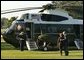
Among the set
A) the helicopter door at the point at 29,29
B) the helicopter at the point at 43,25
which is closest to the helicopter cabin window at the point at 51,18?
the helicopter at the point at 43,25

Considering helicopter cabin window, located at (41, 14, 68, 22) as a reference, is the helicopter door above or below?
below

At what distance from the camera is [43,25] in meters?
29.6

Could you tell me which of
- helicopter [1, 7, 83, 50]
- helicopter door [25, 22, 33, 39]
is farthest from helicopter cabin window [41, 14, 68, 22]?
helicopter door [25, 22, 33, 39]

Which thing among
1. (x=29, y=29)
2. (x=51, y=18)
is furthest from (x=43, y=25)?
(x=29, y=29)

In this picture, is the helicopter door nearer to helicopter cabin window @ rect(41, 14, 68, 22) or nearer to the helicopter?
the helicopter

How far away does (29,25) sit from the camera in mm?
29328

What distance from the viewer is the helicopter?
2908cm

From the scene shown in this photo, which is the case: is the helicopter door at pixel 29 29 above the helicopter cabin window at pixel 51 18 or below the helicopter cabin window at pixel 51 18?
below

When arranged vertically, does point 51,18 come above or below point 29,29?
above

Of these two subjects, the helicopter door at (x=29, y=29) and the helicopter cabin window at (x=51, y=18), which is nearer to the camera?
the helicopter door at (x=29, y=29)

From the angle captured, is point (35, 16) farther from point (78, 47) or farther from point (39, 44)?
point (78, 47)

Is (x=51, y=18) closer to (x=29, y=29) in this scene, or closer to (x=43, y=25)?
(x=43, y=25)

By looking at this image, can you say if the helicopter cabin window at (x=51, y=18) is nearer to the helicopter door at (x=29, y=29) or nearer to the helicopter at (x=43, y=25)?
the helicopter at (x=43, y=25)

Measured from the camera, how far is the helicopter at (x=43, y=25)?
2908 cm
